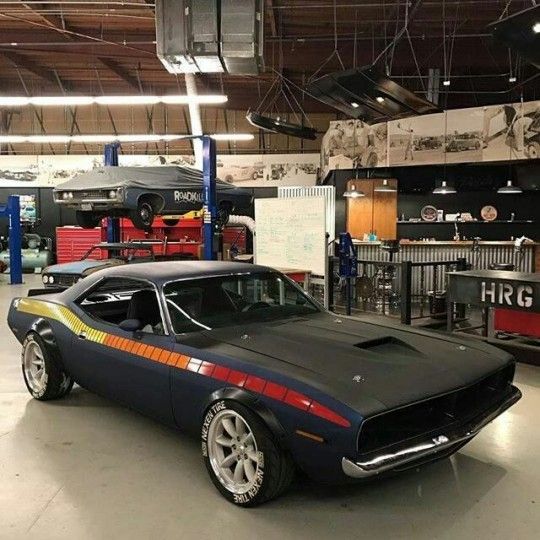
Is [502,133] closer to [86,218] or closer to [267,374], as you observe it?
[86,218]

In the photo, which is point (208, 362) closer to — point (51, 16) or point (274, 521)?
point (274, 521)

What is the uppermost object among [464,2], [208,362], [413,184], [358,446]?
[464,2]

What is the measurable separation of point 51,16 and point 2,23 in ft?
5.10

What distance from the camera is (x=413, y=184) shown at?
1432 cm

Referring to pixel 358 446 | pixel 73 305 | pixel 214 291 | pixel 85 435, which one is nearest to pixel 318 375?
pixel 358 446

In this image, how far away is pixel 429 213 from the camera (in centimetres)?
1419

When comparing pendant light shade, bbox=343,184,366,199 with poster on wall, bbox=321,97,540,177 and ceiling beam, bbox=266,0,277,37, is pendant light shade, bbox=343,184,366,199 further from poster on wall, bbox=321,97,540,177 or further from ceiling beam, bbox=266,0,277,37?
ceiling beam, bbox=266,0,277,37

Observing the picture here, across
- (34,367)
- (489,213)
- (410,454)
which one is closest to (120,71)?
(489,213)

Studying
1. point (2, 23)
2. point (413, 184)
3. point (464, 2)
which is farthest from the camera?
point (413, 184)

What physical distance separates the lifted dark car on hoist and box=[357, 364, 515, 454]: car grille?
6697 mm

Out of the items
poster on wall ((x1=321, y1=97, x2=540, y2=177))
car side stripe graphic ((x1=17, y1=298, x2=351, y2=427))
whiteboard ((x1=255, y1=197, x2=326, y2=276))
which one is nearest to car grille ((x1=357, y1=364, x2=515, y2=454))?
car side stripe graphic ((x1=17, y1=298, x2=351, y2=427))

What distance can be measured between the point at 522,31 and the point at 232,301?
12.3ft

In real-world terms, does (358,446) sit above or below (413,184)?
below

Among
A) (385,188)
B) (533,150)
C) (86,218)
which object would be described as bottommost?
(86,218)
